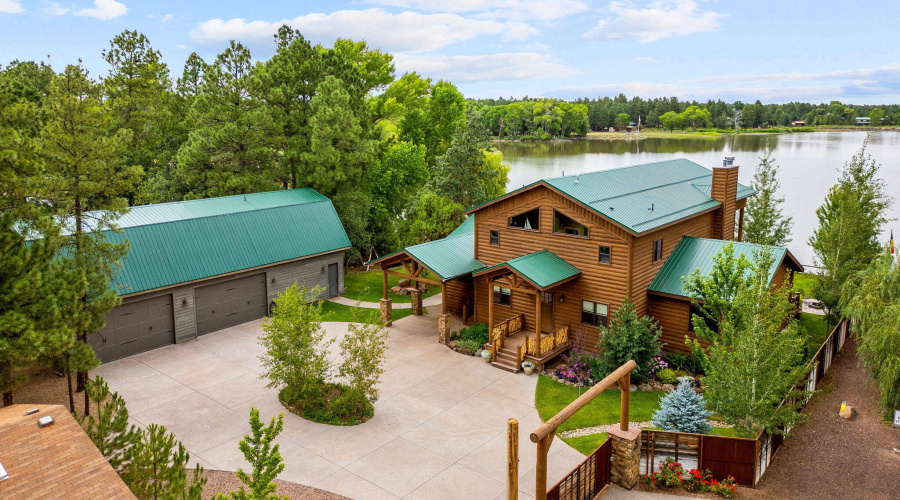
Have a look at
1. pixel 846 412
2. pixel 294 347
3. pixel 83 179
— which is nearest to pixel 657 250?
pixel 846 412

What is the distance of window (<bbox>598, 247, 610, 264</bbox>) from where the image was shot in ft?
66.3

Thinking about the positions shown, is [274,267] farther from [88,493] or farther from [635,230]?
[88,493]

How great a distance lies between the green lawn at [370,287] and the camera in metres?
28.3

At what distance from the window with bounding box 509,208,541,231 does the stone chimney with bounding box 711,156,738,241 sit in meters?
8.55

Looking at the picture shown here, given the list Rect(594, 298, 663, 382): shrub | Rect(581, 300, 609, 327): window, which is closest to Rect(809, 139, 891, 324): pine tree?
Rect(594, 298, 663, 382): shrub

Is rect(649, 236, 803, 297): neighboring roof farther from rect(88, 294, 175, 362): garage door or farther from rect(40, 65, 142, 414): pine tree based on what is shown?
rect(88, 294, 175, 362): garage door

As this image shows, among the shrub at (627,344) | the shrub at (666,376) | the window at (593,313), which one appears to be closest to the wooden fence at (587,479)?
the shrub at (627,344)

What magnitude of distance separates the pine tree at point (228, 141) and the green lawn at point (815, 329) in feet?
82.9

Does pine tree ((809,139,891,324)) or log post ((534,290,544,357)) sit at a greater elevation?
pine tree ((809,139,891,324))

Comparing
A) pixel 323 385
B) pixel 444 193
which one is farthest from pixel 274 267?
pixel 444 193

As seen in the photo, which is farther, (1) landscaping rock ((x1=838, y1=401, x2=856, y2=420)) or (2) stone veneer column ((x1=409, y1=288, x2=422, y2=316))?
(2) stone veneer column ((x1=409, y1=288, x2=422, y2=316))

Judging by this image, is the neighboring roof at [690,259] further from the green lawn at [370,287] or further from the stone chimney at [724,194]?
the green lawn at [370,287]

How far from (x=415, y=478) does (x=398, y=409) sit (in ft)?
11.8

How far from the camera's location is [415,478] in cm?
1385
